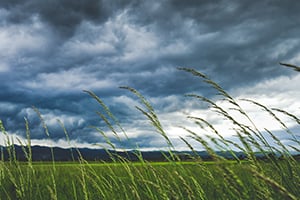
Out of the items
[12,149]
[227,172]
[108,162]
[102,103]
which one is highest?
[102,103]

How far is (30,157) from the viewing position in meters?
3.91

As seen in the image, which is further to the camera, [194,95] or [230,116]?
[194,95]

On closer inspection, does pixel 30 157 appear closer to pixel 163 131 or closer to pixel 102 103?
pixel 102 103

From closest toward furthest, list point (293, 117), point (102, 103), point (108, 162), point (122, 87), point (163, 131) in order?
point (293, 117), point (163, 131), point (122, 87), point (102, 103), point (108, 162)

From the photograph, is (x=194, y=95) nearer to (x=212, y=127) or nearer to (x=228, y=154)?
(x=212, y=127)

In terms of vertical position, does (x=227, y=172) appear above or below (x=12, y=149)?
below

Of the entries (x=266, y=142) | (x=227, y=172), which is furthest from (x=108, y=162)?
(x=227, y=172)

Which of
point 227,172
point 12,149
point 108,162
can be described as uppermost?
point 12,149

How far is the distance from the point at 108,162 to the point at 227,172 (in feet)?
10.7

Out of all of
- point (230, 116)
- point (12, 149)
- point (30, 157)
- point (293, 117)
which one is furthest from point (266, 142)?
point (12, 149)

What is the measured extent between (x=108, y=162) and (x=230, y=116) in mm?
2365

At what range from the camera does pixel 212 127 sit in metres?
2.83

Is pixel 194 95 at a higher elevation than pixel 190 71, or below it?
below

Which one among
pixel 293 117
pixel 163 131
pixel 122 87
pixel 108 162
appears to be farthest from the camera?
pixel 108 162
